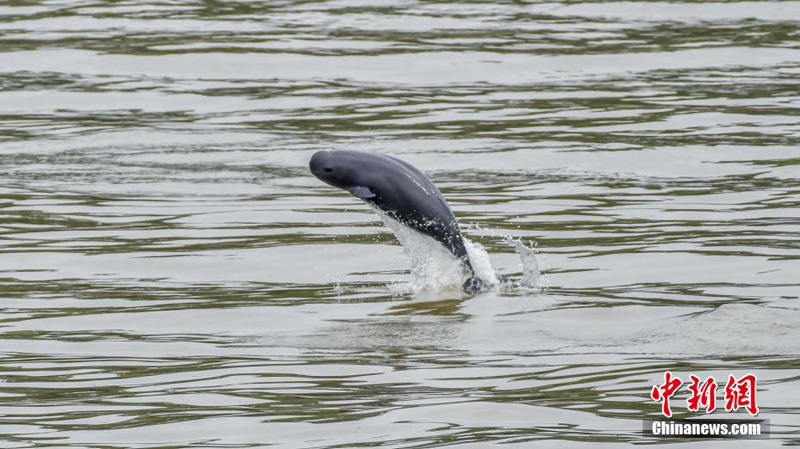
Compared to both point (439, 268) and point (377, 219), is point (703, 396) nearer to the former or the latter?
point (439, 268)

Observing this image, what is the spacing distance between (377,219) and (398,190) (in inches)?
130

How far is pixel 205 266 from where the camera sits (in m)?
13.1

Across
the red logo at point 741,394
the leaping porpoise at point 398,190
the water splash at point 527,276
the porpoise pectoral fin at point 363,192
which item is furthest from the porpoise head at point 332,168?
the red logo at point 741,394

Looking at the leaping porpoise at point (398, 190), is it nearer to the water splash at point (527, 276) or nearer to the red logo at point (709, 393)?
the water splash at point (527, 276)

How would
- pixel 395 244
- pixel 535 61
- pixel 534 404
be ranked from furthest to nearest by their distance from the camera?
pixel 535 61
pixel 395 244
pixel 534 404

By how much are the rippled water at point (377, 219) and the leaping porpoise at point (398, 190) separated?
1.51 ft

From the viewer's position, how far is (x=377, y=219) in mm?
15078

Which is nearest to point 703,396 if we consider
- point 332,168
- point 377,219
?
point 332,168

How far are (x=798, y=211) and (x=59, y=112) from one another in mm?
9122

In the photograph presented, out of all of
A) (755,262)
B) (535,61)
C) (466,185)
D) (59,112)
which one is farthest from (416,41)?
(755,262)

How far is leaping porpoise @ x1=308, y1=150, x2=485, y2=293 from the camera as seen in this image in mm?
11789

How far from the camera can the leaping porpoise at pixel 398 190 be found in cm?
1179

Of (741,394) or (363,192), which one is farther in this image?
(363,192)

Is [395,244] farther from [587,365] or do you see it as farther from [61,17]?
[61,17]
